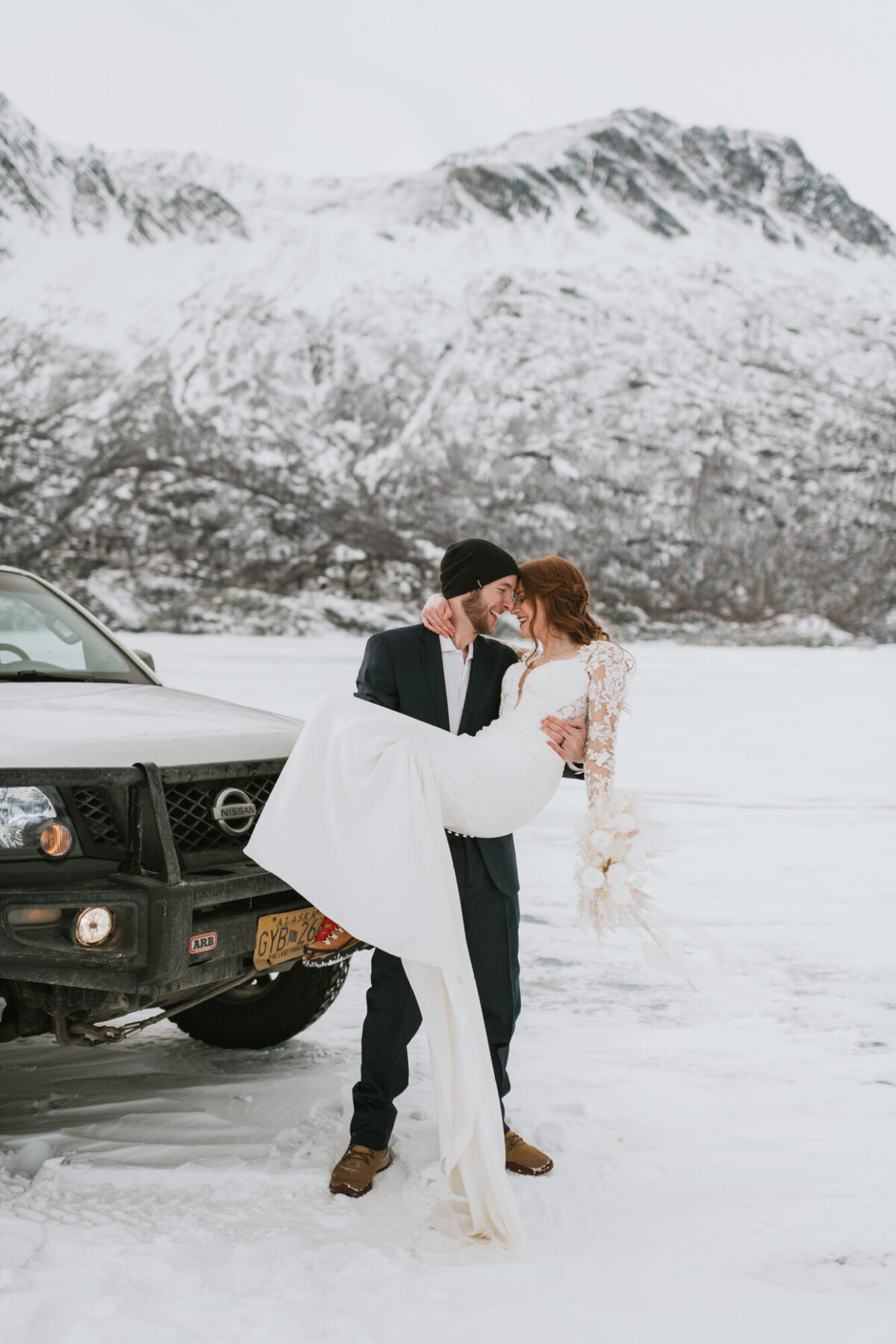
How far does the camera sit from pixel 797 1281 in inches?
84.4

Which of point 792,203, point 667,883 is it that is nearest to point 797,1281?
point 667,883

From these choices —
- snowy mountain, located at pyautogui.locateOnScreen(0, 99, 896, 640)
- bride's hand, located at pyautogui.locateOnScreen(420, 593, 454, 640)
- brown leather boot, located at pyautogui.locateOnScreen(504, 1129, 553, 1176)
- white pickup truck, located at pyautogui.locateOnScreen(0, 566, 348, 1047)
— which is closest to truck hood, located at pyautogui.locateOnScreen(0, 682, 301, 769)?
white pickup truck, located at pyautogui.locateOnScreen(0, 566, 348, 1047)

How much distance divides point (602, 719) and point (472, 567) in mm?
470

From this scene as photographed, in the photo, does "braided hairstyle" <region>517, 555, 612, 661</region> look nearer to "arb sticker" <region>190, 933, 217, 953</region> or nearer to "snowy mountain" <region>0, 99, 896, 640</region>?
"arb sticker" <region>190, 933, 217, 953</region>

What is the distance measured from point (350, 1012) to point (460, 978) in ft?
5.61

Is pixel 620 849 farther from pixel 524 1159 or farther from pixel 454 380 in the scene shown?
pixel 454 380

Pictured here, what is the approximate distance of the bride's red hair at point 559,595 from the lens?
102 inches

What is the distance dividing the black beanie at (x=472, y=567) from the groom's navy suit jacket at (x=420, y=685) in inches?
6.3

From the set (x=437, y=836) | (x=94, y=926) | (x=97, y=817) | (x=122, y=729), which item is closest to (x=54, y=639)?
(x=122, y=729)

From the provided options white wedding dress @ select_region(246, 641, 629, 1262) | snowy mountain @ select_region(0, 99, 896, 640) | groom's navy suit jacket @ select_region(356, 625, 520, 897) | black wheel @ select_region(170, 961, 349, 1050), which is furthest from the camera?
snowy mountain @ select_region(0, 99, 896, 640)

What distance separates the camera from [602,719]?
8.20ft

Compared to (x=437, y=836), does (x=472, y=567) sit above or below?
above

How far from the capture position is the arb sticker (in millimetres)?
2332

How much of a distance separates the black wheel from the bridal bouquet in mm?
1110
